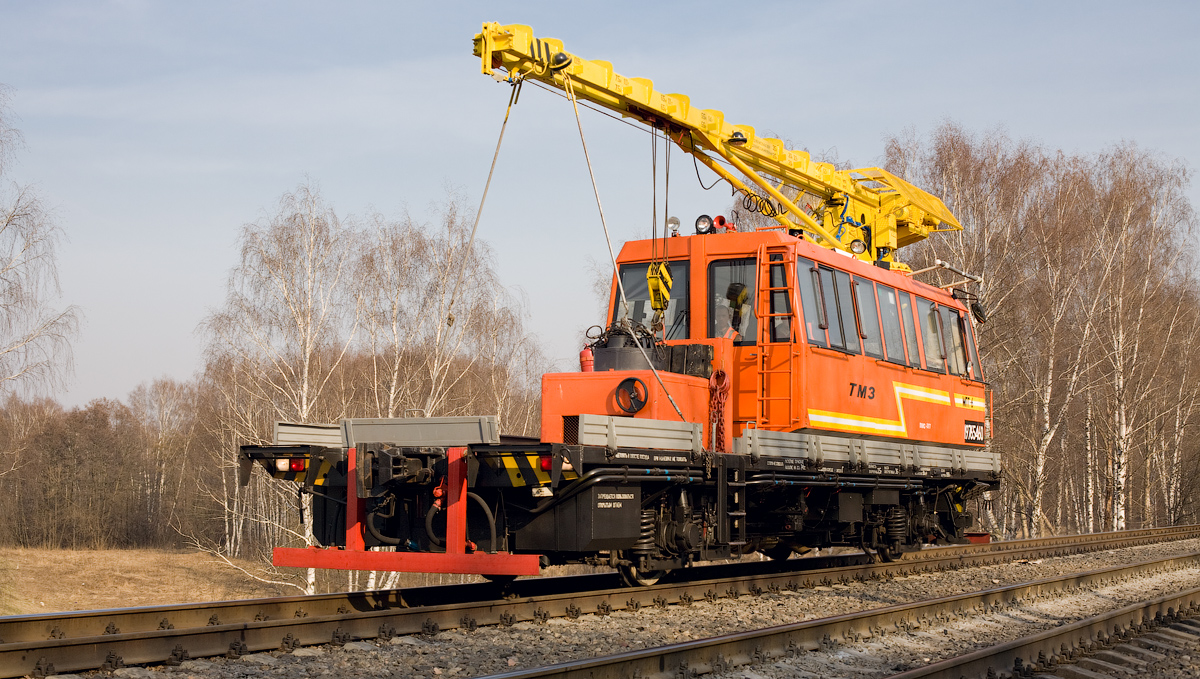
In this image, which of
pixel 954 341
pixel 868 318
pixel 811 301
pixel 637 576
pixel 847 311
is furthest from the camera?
pixel 954 341

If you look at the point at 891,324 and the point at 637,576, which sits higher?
the point at 891,324

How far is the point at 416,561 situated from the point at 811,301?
4940 mm

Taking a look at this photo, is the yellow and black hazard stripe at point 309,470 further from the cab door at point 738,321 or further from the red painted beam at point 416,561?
the cab door at point 738,321

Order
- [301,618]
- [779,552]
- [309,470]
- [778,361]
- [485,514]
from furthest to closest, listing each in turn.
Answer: [779,552]
[778,361]
[309,470]
[485,514]
[301,618]

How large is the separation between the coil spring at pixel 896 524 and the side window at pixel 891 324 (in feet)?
6.14

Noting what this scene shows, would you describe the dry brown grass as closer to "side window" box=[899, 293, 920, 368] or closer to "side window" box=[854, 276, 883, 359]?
"side window" box=[899, 293, 920, 368]

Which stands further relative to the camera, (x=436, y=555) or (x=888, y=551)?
(x=888, y=551)

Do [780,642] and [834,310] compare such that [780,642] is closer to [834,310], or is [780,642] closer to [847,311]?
[834,310]

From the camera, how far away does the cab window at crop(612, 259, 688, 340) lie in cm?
1034

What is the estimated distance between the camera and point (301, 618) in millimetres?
6957

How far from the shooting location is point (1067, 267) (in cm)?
2644

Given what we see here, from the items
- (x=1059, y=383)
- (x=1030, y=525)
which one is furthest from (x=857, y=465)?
(x=1059, y=383)

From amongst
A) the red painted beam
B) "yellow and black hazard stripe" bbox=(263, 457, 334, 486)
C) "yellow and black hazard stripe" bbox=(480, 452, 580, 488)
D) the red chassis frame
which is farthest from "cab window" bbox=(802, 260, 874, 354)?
"yellow and black hazard stripe" bbox=(263, 457, 334, 486)

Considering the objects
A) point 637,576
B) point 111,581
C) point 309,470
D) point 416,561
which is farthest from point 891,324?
point 111,581
